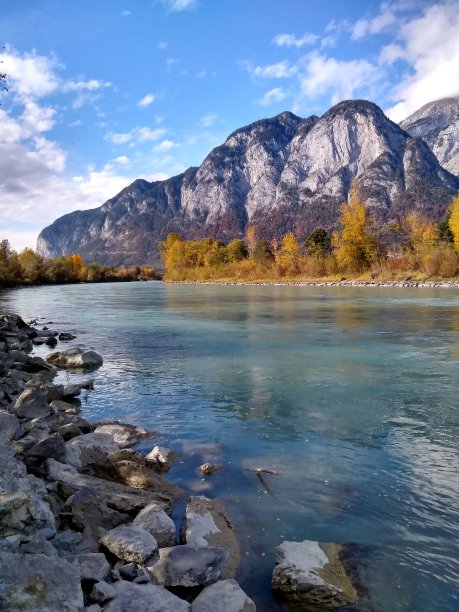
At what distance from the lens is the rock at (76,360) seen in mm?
16703

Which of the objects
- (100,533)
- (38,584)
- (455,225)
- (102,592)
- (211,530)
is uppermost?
(455,225)

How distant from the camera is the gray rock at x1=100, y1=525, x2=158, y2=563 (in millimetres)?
4766

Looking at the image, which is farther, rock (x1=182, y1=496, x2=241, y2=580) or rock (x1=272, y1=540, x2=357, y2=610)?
rock (x1=182, y1=496, x2=241, y2=580)

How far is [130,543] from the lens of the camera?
489cm

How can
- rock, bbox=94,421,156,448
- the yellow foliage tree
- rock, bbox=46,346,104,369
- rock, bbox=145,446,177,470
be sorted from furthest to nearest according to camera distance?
the yellow foliage tree → rock, bbox=46,346,104,369 → rock, bbox=94,421,156,448 → rock, bbox=145,446,177,470

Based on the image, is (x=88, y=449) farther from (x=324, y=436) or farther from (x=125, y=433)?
(x=324, y=436)

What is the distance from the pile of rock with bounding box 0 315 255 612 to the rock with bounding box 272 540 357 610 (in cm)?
54

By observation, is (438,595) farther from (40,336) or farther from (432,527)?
(40,336)

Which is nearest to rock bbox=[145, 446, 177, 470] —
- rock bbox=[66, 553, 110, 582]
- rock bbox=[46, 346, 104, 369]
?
rock bbox=[66, 553, 110, 582]

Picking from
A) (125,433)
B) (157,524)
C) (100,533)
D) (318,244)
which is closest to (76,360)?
(125,433)

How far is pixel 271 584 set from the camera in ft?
15.7

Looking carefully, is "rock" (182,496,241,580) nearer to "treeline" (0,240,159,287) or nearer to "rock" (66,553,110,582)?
"rock" (66,553,110,582)

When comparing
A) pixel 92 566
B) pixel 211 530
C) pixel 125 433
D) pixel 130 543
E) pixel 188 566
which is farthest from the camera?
pixel 125 433

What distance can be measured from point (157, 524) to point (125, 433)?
3.97 meters
